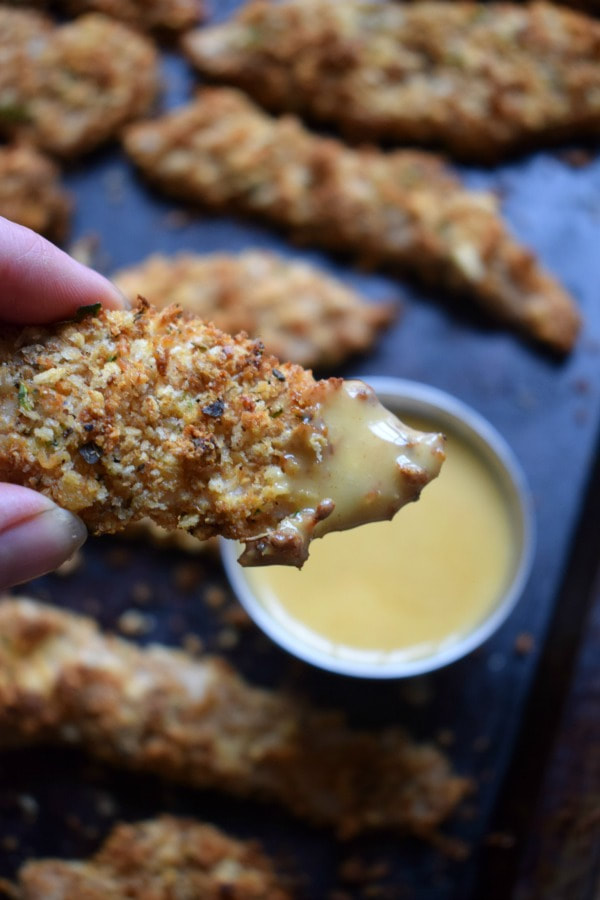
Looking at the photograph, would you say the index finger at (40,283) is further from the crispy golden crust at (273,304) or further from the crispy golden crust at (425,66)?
the crispy golden crust at (425,66)

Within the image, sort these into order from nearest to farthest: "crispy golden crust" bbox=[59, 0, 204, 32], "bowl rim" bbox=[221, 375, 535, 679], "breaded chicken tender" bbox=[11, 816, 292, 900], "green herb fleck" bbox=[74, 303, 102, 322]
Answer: "green herb fleck" bbox=[74, 303, 102, 322]
"bowl rim" bbox=[221, 375, 535, 679]
"breaded chicken tender" bbox=[11, 816, 292, 900]
"crispy golden crust" bbox=[59, 0, 204, 32]

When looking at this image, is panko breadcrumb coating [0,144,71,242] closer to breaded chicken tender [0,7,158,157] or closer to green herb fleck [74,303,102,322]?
breaded chicken tender [0,7,158,157]

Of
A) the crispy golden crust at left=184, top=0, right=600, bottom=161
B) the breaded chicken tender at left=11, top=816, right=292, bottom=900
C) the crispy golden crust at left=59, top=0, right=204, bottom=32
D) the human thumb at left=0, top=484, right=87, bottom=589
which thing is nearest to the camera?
the human thumb at left=0, top=484, right=87, bottom=589

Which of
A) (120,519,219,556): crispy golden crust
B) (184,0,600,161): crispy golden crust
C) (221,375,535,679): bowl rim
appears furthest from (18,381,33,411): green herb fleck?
(184,0,600,161): crispy golden crust

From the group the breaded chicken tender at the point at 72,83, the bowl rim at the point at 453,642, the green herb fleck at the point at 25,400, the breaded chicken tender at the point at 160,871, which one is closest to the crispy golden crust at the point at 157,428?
the green herb fleck at the point at 25,400

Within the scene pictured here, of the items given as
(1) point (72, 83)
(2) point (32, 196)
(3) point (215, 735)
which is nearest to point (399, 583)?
(3) point (215, 735)

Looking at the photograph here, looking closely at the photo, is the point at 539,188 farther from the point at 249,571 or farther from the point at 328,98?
the point at 249,571

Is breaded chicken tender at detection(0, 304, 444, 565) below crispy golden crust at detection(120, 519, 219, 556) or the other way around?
the other way around

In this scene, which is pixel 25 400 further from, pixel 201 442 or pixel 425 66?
pixel 425 66
